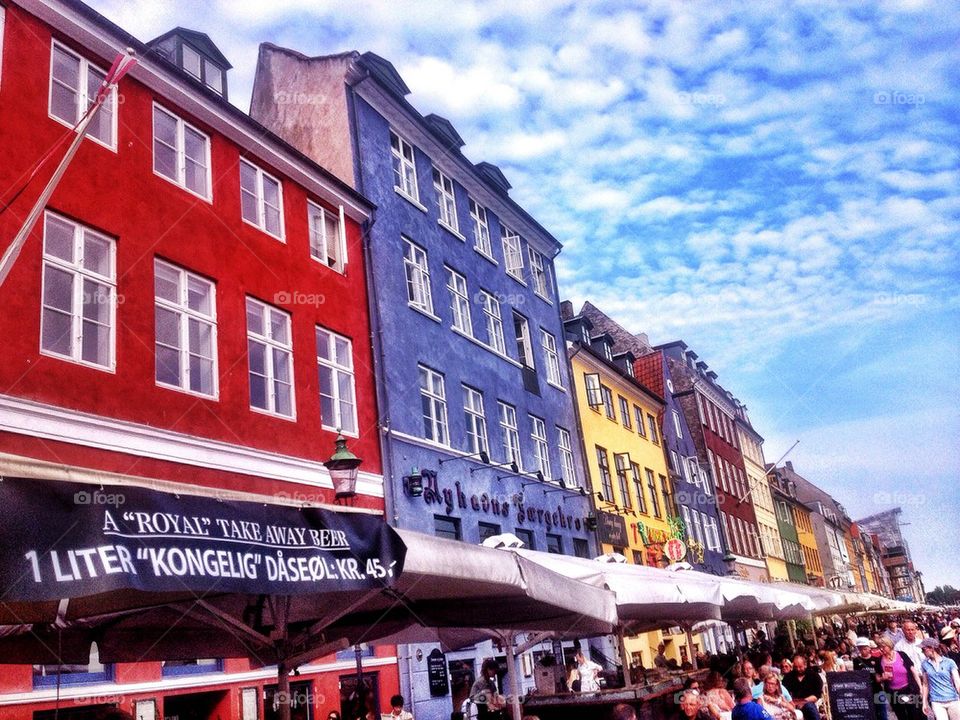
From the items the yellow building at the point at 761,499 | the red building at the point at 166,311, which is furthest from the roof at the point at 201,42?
the yellow building at the point at 761,499

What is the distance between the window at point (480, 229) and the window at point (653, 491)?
1285 cm

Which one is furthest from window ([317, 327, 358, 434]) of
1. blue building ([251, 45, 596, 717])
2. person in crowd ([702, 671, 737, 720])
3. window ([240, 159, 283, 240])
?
person in crowd ([702, 671, 737, 720])

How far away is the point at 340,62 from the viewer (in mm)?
20094

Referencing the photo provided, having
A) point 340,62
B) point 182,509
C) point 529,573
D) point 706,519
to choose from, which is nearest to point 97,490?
point 182,509

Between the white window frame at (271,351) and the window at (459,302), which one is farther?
the window at (459,302)

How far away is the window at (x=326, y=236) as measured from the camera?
1716cm

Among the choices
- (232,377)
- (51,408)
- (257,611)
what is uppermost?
(232,377)

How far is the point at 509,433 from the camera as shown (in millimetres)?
23031

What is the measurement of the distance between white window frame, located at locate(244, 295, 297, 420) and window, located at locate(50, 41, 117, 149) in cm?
342

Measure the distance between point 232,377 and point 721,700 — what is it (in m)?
8.33

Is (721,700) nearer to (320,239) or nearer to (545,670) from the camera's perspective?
(545,670)

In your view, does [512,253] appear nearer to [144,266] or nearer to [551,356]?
[551,356]

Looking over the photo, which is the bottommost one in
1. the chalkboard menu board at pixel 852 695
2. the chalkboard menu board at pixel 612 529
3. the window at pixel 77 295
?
the chalkboard menu board at pixel 852 695

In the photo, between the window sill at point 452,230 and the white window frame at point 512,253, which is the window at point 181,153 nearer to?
the window sill at point 452,230
